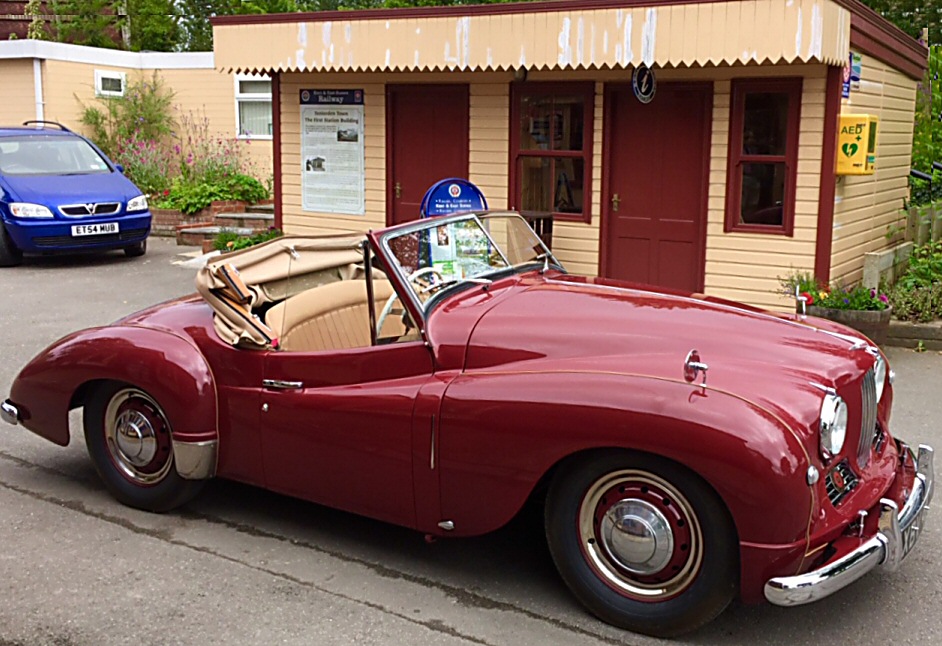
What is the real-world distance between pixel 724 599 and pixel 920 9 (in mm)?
24670

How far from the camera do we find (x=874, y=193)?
36.3ft

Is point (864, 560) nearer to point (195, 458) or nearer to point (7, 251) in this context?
point (195, 458)

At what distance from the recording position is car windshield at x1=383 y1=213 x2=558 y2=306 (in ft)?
15.2

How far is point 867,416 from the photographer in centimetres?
414

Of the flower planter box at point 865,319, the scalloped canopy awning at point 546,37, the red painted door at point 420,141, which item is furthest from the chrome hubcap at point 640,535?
the red painted door at point 420,141

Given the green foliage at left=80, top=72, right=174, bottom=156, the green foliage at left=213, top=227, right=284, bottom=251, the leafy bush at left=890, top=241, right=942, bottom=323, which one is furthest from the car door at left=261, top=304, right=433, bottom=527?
the green foliage at left=80, top=72, right=174, bottom=156

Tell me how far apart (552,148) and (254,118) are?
9.60 metres

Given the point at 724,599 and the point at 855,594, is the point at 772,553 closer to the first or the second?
the point at 724,599

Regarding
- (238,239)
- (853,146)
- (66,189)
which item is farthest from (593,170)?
(66,189)

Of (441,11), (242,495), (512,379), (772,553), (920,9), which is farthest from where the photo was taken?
(920,9)

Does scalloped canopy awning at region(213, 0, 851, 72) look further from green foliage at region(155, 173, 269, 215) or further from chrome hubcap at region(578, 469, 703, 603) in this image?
chrome hubcap at region(578, 469, 703, 603)

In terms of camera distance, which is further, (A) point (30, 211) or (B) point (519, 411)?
(A) point (30, 211)

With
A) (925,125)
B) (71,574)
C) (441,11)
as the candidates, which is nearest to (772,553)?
(71,574)

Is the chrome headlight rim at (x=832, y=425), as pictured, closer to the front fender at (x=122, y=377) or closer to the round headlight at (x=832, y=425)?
the round headlight at (x=832, y=425)
